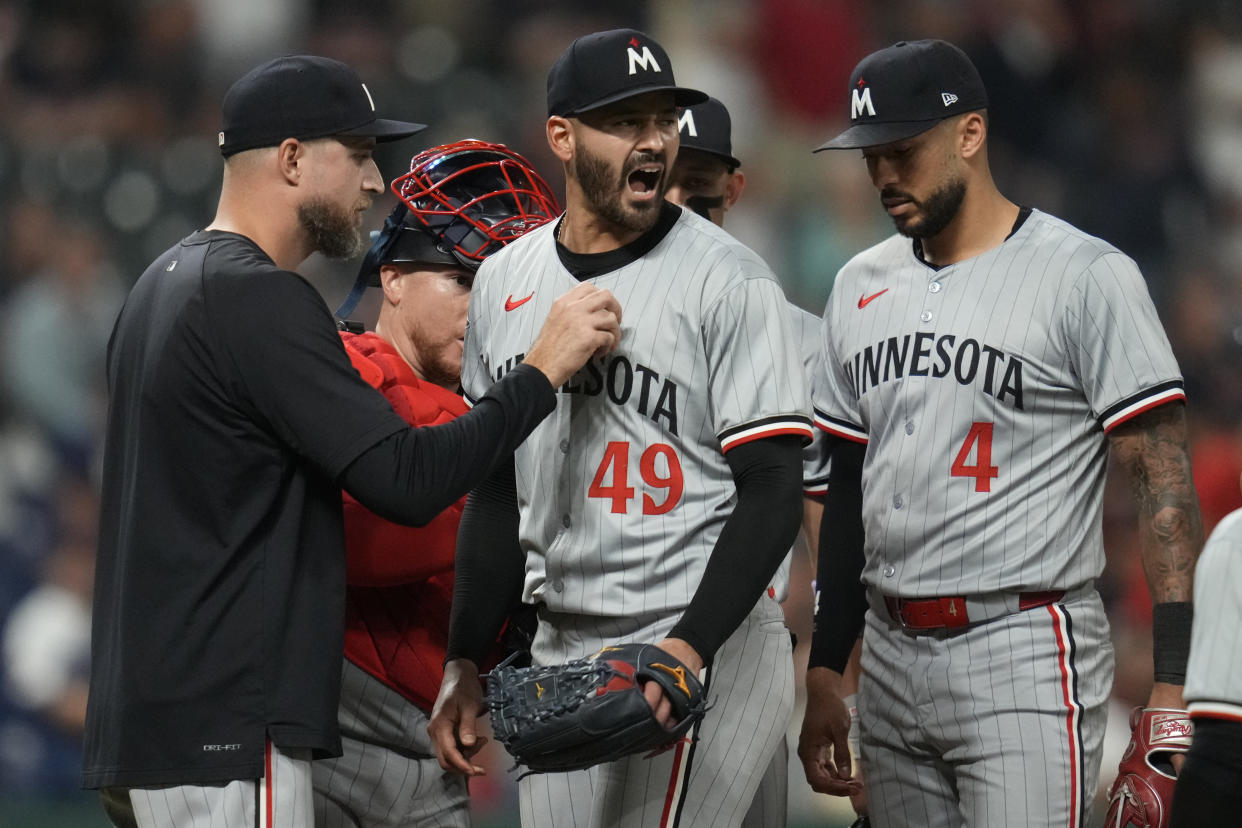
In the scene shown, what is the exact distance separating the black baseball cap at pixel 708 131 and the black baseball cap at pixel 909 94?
776 mm

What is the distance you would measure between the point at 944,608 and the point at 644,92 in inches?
44.2

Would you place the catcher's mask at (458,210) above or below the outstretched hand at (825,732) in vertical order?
above

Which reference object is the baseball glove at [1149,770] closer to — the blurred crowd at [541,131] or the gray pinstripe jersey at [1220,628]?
the gray pinstripe jersey at [1220,628]

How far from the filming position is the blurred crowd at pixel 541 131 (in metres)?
6.73

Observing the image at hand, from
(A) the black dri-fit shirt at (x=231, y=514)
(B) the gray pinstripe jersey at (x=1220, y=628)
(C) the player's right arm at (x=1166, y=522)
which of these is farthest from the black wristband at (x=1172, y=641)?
(A) the black dri-fit shirt at (x=231, y=514)

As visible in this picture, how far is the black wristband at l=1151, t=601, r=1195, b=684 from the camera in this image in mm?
2656

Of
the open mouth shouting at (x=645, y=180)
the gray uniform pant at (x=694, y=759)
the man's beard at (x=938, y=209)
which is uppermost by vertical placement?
the open mouth shouting at (x=645, y=180)

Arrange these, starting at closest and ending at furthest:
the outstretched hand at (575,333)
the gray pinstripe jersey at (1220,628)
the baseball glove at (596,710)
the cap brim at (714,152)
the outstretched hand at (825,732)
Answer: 1. the gray pinstripe jersey at (1220,628)
2. the baseball glove at (596,710)
3. the outstretched hand at (575,333)
4. the outstretched hand at (825,732)
5. the cap brim at (714,152)

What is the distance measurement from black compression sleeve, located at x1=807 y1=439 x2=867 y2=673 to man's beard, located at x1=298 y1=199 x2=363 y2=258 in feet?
3.87

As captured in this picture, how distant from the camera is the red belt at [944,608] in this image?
2832 mm

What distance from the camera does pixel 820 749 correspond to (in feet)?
10.1

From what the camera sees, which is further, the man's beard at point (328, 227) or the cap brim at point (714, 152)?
the cap brim at point (714, 152)

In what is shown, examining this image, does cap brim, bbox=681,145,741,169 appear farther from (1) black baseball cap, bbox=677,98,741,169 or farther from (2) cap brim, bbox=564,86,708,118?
(2) cap brim, bbox=564,86,708,118

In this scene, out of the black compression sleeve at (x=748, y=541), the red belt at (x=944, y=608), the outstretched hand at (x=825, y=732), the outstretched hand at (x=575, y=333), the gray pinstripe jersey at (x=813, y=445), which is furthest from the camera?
the gray pinstripe jersey at (x=813, y=445)
